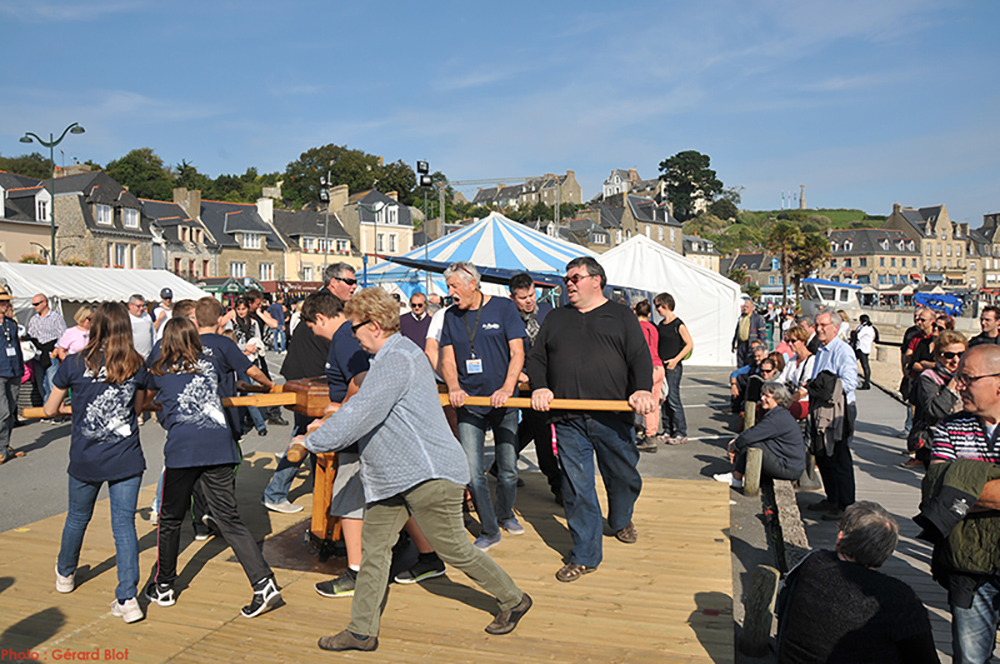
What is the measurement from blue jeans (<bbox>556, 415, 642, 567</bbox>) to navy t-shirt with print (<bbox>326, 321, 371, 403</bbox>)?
1354mm

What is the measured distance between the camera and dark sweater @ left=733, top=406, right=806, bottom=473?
7.00 meters

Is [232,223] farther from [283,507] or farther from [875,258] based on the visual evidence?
[875,258]

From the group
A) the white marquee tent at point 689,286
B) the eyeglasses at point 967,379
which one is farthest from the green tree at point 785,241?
the eyeglasses at point 967,379

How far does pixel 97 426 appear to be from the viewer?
13.5ft

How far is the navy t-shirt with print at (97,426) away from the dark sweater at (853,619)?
369 cm

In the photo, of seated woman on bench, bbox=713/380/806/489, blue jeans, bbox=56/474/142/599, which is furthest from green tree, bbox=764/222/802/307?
blue jeans, bbox=56/474/142/599

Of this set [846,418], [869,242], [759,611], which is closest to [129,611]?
[759,611]

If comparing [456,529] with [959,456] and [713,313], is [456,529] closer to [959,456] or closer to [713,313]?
[959,456]

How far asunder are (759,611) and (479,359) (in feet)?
7.89

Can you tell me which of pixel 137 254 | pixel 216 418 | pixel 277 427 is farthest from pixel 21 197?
pixel 216 418

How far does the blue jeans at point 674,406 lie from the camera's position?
9.67 meters

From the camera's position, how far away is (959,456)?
3.07m

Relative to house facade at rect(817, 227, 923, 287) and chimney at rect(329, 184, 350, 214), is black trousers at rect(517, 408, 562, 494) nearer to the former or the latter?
chimney at rect(329, 184, 350, 214)

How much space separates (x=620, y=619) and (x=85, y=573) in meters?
3.58
